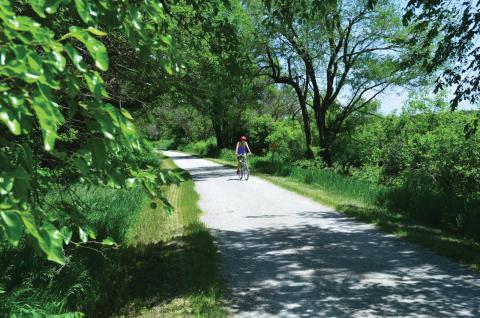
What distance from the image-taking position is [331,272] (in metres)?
6.31

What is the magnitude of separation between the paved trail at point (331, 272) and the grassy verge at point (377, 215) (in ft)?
1.02

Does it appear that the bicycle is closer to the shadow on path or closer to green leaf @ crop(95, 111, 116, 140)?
the shadow on path

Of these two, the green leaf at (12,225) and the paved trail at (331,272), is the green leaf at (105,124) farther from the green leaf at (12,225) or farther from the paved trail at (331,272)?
the paved trail at (331,272)

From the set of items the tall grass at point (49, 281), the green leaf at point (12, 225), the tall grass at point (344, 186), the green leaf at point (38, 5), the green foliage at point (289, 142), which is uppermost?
the green foliage at point (289, 142)

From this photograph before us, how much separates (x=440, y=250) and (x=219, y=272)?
12.1 ft

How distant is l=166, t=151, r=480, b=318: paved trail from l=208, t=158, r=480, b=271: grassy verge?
31 cm

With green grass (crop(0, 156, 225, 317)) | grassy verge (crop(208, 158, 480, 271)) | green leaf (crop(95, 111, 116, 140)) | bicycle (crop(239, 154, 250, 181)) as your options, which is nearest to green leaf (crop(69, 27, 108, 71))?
green leaf (crop(95, 111, 116, 140))

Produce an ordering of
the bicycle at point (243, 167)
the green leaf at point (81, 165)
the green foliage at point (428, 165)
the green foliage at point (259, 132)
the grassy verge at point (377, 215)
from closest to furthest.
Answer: the green leaf at point (81, 165) → the grassy verge at point (377, 215) → the green foliage at point (428, 165) → the bicycle at point (243, 167) → the green foliage at point (259, 132)

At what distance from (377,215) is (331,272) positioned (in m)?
4.77

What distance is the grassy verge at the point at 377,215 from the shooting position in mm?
7414

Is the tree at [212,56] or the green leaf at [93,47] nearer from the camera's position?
the green leaf at [93,47]

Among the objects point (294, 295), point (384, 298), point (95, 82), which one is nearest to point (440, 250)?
point (384, 298)

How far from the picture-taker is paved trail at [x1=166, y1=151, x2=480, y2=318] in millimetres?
5062

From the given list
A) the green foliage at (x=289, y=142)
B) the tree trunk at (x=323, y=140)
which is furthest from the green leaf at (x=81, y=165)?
the green foliage at (x=289, y=142)
